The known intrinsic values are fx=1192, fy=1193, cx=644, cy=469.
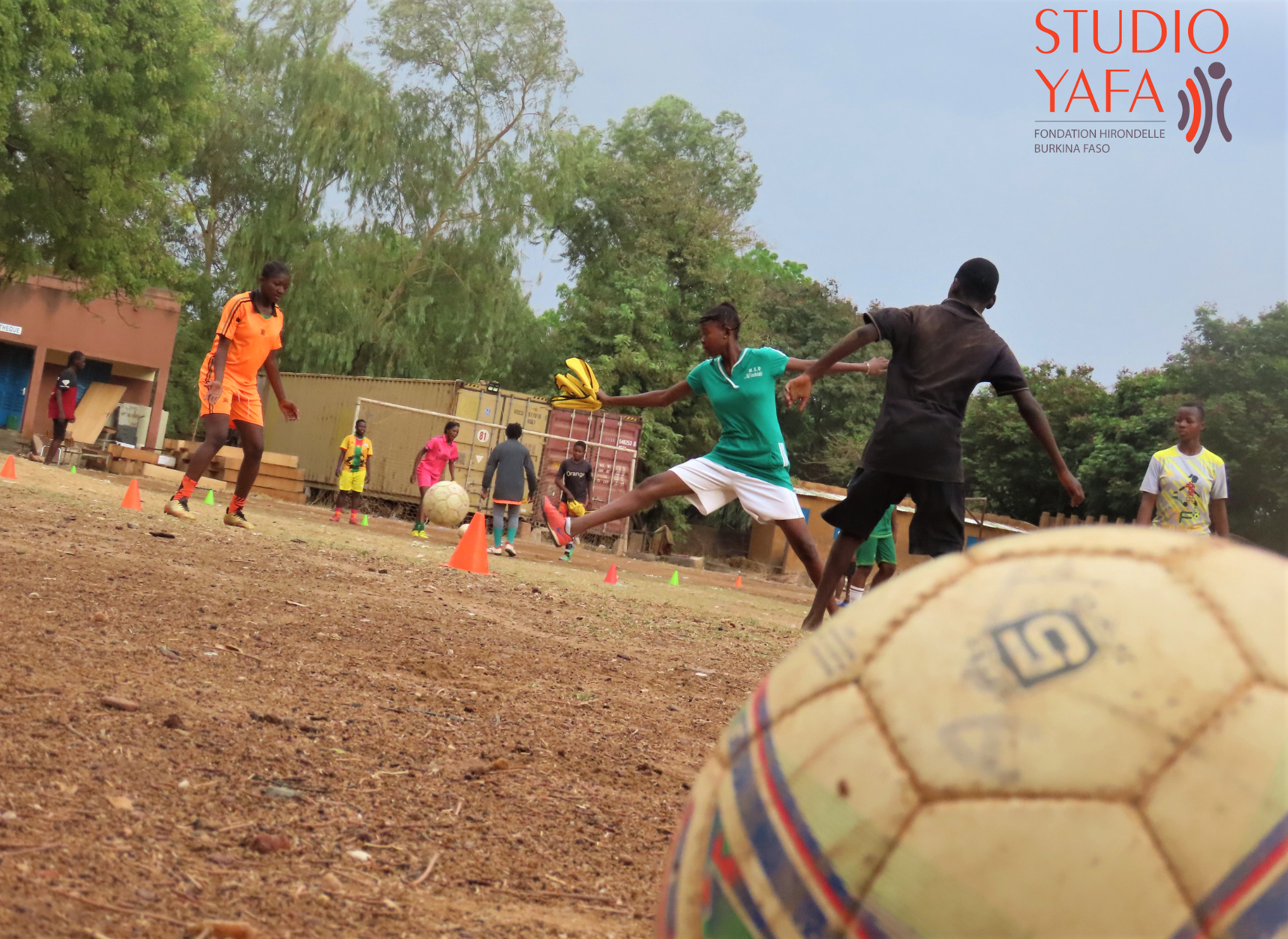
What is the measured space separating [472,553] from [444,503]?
6.05 meters

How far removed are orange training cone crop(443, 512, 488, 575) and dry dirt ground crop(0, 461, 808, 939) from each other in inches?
115

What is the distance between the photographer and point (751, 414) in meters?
7.27

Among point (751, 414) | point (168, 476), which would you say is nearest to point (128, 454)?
point (168, 476)

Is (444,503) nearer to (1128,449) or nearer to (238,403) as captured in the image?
(238,403)

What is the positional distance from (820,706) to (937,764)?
0.19m

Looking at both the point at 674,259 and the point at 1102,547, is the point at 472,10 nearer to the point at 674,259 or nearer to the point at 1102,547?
the point at 674,259

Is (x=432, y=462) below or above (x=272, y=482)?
above

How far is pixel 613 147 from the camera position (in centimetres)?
4388

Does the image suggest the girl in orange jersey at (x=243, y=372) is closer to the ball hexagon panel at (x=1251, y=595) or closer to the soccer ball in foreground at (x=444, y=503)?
the soccer ball in foreground at (x=444, y=503)

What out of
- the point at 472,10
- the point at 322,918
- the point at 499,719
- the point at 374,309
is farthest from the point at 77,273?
the point at 322,918

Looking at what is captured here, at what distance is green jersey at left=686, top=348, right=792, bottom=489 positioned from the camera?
7266 mm

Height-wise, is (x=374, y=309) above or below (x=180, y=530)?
above

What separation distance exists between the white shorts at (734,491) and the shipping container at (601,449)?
20284mm

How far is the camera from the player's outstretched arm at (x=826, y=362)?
5.71 meters
